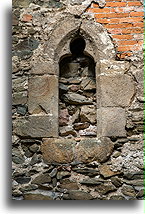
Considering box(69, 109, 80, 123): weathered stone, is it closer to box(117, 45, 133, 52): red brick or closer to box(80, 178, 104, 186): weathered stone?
box(80, 178, 104, 186): weathered stone

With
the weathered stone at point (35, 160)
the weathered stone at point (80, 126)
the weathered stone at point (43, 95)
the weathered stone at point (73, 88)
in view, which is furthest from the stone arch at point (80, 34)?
the weathered stone at point (35, 160)

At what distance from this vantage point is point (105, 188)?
229cm

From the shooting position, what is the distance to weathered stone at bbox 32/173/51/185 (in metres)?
2.33

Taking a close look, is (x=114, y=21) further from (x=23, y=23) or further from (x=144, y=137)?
(x=144, y=137)

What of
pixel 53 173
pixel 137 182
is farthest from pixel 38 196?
pixel 137 182

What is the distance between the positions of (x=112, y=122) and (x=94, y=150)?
0.95ft

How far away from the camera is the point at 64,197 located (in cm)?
231

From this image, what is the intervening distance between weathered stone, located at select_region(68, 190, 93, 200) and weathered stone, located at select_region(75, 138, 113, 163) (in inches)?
10.6

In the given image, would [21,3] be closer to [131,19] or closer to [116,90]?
[131,19]

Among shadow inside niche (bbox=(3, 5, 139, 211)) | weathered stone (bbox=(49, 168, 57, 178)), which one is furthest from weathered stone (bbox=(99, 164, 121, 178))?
weathered stone (bbox=(49, 168, 57, 178))

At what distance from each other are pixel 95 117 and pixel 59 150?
0.47 meters

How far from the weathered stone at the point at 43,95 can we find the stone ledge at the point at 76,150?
0.26m

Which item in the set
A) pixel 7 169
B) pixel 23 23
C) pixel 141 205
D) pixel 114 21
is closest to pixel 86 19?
pixel 114 21

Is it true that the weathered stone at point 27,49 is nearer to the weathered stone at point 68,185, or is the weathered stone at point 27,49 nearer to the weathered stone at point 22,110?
the weathered stone at point 22,110
